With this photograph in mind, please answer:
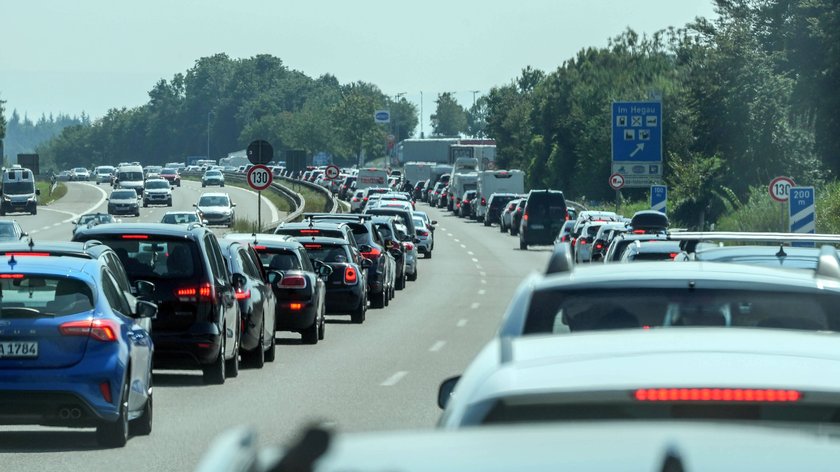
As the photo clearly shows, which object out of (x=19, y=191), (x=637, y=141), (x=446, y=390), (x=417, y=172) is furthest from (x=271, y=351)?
(x=417, y=172)

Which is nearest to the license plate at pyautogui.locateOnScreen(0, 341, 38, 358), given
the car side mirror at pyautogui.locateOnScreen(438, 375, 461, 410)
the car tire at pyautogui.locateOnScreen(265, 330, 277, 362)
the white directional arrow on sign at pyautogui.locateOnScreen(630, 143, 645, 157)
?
the car side mirror at pyautogui.locateOnScreen(438, 375, 461, 410)

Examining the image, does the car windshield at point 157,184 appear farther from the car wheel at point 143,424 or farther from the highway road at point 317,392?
the car wheel at point 143,424

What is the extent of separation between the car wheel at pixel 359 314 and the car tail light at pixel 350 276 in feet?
1.45

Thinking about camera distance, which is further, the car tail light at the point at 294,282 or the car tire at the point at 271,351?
the car tail light at the point at 294,282

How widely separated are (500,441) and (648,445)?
10.8 inches

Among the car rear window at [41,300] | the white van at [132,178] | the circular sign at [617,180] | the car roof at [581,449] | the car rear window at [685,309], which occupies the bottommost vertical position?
the white van at [132,178]

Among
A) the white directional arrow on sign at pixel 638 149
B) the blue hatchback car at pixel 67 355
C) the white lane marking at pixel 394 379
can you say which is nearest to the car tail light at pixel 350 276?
the white lane marking at pixel 394 379

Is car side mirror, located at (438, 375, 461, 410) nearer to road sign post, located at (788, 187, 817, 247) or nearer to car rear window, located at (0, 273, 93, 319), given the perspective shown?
car rear window, located at (0, 273, 93, 319)

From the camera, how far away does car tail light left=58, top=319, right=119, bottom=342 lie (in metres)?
12.6

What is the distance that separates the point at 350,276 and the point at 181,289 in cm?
1071

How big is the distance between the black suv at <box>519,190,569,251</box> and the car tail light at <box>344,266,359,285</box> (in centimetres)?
3491

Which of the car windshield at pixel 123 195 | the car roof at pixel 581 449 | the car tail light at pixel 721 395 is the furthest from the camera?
the car windshield at pixel 123 195

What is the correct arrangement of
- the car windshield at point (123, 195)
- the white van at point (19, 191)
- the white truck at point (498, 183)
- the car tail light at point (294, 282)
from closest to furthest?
1. the car tail light at point (294, 282)
2. the car windshield at point (123, 195)
3. the white van at point (19, 191)
4. the white truck at point (498, 183)

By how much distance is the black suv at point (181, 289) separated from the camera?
17.2m
